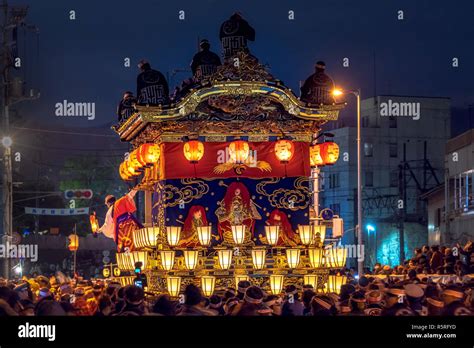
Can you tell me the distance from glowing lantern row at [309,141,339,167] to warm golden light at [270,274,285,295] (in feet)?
14.1

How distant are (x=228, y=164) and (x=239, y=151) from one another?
1.05 metres

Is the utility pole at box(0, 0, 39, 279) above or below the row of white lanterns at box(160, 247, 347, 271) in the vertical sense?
above

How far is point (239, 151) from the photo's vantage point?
88.4 ft

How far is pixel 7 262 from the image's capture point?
38.6 m

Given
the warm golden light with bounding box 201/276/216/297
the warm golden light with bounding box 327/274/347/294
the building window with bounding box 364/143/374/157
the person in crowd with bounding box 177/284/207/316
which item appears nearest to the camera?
the person in crowd with bounding box 177/284/207/316

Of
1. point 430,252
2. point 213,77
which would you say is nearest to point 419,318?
point 213,77

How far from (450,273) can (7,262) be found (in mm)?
18623

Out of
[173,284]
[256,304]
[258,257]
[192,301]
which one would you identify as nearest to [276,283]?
[258,257]

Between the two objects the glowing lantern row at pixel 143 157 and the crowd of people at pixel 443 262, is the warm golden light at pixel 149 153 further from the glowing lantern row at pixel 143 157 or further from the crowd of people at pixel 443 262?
the crowd of people at pixel 443 262

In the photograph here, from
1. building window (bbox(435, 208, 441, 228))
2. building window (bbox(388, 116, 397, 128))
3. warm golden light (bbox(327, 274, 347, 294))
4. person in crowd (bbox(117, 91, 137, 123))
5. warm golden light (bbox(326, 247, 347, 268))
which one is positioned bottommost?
warm golden light (bbox(327, 274, 347, 294))

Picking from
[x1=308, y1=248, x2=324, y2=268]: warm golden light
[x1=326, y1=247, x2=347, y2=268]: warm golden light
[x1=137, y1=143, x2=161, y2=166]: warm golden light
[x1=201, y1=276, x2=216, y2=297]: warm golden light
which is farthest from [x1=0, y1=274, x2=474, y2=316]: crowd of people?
[x1=137, y1=143, x2=161, y2=166]: warm golden light

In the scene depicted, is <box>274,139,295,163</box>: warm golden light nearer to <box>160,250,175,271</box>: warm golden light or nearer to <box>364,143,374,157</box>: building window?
<box>160,250,175,271</box>: warm golden light

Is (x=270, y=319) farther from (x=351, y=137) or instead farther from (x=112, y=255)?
(x=112, y=255)

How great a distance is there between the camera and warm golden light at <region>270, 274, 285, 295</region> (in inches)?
1035
